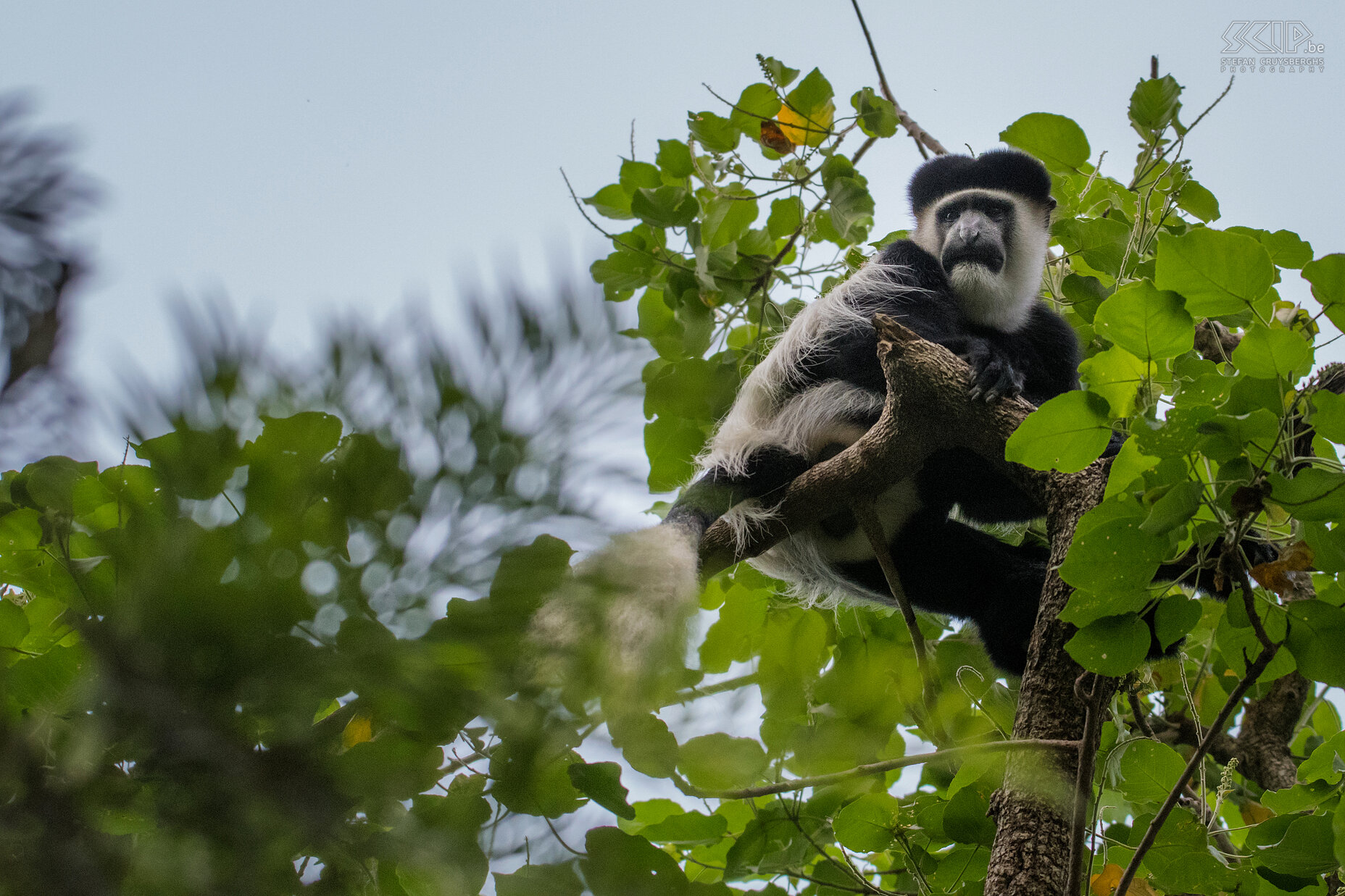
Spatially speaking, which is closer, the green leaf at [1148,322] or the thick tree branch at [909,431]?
the green leaf at [1148,322]

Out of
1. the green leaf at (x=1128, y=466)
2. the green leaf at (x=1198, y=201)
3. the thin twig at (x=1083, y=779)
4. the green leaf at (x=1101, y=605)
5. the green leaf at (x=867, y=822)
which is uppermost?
the green leaf at (x=1128, y=466)

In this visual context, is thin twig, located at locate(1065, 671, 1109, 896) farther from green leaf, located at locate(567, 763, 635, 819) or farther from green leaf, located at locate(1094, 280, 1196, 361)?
green leaf, located at locate(567, 763, 635, 819)

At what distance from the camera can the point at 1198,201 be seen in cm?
221

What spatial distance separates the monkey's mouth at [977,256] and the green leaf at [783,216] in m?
0.48

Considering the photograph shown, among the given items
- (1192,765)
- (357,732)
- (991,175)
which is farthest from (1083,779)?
(991,175)

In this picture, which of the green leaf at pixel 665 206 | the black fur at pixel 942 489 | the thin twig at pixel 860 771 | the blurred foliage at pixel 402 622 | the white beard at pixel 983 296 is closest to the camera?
the blurred foliage at pixel 402 622

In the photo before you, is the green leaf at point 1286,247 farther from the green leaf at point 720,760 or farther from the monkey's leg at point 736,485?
the green leaf at point 720,760

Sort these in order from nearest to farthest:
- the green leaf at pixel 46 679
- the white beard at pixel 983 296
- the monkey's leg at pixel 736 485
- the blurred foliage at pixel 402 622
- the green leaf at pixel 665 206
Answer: the blurred foliage at pixel 402 622 < the green leaf at pixel 46 679 < the monkey's leg at pixel 736 485 < the green leaf at pixel 665 206 < the white beard at pixel 983 296

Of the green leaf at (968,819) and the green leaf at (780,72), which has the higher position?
the green leaf at (780,72)

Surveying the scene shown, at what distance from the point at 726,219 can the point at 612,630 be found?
1.94 metres

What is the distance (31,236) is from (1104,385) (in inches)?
44.8

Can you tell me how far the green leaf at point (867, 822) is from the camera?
139cm

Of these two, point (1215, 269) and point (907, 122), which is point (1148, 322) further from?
point (907, 122)

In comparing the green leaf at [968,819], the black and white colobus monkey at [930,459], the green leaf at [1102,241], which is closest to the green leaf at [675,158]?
the black and white colobus monkey at [930,459]
